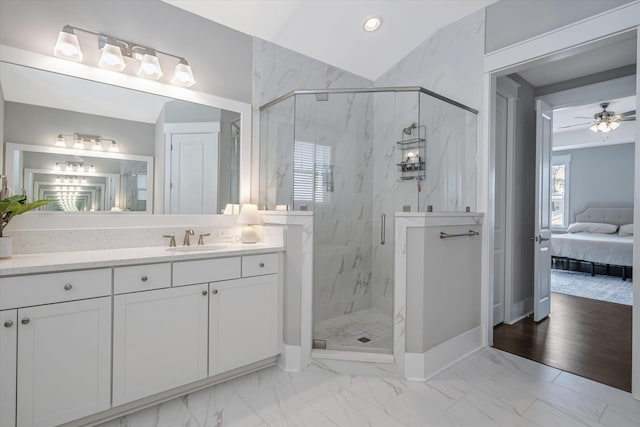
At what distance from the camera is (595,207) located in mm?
7273

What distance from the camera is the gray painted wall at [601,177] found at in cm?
693

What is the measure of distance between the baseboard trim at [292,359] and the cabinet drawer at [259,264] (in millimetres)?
594

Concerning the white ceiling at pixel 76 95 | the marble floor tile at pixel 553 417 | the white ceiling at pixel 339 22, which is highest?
the white ceiling at pixel 339 22

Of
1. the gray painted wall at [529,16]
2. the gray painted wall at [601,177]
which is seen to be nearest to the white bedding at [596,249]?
the gray painted wall at [601,177]

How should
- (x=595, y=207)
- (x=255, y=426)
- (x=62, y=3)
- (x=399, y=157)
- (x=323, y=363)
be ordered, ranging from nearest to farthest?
1. (x=255, y=426)
2. (x=62, y=3)
3. (x=323, y=363)
4. (x=399, y=157)
5. (x=595, y=207)

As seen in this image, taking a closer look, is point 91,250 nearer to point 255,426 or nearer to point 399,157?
point 255,426

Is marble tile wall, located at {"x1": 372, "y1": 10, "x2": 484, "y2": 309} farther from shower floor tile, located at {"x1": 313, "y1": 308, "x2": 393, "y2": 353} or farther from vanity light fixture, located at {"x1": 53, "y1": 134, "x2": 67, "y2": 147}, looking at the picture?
vanity light fixture, located at {"x1": 53, "y1": 134, "x2": 67, "y2": 147}

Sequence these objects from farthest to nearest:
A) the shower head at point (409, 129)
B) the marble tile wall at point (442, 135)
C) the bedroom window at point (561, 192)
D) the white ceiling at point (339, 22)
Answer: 1. the bedroom window at point (561, 192)
2. the shower head at point (409, 129)
3. the marble tile wall at point (442, 135)
4. the white ceiling at point (339, 22)

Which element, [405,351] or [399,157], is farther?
[399,157]

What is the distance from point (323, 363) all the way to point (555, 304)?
3431mm

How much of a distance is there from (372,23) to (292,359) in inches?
124

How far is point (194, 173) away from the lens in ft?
8.56

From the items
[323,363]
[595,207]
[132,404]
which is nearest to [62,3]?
[132,404]

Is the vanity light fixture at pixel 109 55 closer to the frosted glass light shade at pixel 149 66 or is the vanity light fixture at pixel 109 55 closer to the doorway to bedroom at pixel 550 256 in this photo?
the frosted glass light shade at pixel 149 66
